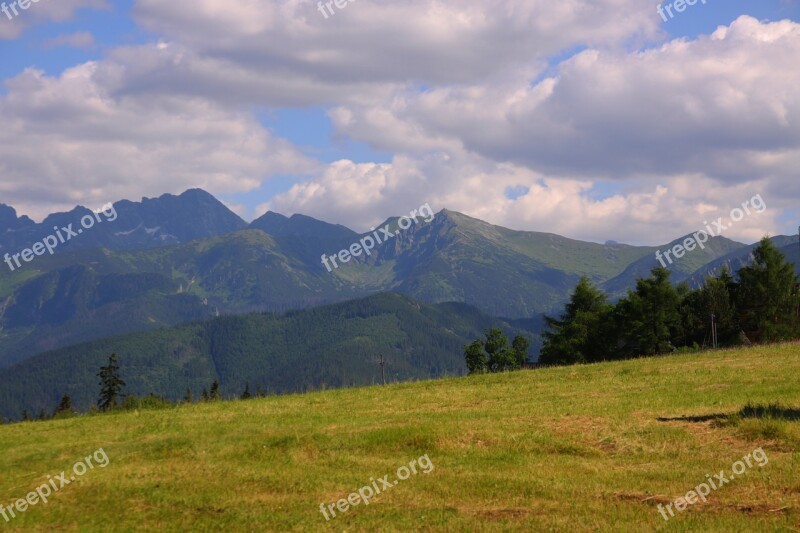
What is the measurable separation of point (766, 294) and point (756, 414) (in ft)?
233

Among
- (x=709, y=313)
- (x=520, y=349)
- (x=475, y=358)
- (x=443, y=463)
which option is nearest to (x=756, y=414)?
(x=443, y=463)

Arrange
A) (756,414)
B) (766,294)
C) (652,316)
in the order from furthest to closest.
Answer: (766,294)
(652,316)
(756,414)

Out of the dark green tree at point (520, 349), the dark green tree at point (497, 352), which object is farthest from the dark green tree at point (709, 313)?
the dark green tree at point (520, 349)

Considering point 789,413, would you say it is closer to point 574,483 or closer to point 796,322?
point 574,483

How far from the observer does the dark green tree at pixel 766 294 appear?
8888cm

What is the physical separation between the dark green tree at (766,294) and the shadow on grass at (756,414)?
66.9 m

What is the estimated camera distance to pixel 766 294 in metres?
89.5

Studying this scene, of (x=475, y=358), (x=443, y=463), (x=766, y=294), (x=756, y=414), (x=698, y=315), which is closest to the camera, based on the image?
(x=443, y=463)

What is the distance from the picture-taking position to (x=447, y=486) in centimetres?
2017

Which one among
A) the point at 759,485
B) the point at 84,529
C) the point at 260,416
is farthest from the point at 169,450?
the point at 759,485

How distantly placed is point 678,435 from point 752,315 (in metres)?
73.9

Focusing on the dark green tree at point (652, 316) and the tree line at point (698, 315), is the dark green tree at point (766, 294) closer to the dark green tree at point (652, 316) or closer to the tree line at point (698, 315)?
the tree line at point (698, 315)

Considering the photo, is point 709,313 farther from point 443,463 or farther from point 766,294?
point 443,463

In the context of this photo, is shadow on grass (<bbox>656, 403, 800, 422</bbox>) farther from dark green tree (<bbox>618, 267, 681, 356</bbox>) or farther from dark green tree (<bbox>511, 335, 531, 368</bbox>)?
dark green tree (<bbox>511, 335, 531, 368</bbox>)
